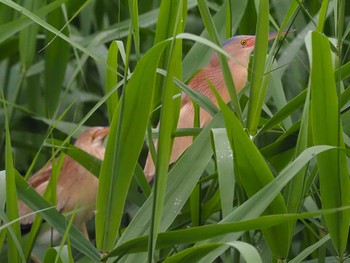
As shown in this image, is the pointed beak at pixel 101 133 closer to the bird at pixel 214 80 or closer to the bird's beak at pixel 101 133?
the bird's beak at pixel 101 133

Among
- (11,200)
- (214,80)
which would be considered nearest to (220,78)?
(214,80)

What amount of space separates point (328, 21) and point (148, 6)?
0.47m

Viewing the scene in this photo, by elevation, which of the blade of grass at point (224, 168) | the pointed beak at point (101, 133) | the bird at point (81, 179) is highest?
the blade of grass at point (224, 168)

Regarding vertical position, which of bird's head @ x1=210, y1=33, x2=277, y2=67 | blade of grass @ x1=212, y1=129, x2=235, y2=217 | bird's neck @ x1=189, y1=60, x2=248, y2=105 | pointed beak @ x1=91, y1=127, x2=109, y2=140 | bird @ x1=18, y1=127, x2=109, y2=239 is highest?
bird's head @ x1=210, y1=33, x2=277, y2=67

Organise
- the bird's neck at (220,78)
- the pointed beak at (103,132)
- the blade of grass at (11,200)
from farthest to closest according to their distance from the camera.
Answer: the pointed beak at (103,132), the bird's neck at (220,78), the blade of grass at (11,200)

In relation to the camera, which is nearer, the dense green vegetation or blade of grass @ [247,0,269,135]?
the dense green vegetation

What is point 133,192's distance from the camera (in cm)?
164

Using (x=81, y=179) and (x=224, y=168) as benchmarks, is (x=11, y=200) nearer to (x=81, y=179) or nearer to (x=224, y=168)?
(x=224, y=168)

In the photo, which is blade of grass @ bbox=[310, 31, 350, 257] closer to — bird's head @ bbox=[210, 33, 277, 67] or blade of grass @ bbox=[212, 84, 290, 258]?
blade of grass @ bbox=[212, 84, 290, 258]

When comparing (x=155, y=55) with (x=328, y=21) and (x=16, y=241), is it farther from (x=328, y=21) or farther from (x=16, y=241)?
(x=328, y=21)

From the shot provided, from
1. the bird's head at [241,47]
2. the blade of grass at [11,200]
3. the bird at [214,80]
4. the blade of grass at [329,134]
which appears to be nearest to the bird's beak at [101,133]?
the bird at [214,80]

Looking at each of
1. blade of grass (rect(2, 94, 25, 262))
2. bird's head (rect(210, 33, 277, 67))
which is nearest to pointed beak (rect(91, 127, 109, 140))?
bird's head (rect(210, 33, 277, 67))

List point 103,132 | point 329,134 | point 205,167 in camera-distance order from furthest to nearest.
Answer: point 103,132, point 205,167, point 329,134

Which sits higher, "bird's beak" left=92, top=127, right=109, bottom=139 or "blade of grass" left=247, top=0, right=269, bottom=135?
"blade of grass" left=247, top=0, right=269, bottom=135
